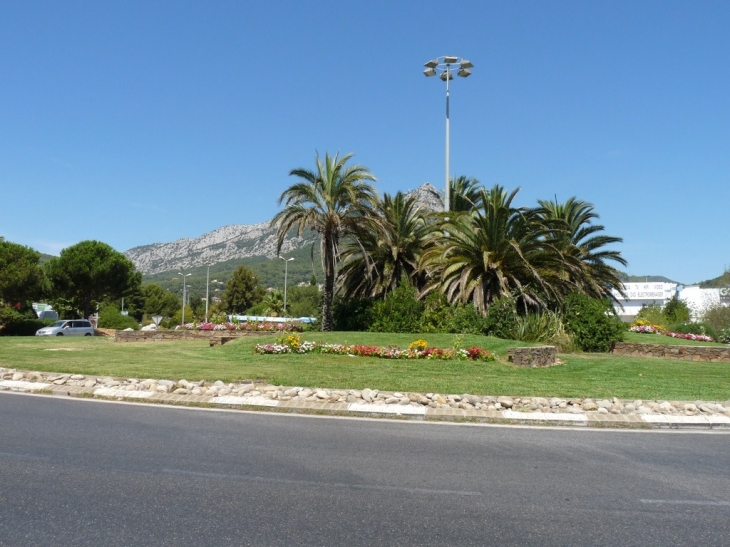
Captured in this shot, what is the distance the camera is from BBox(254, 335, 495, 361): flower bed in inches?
725

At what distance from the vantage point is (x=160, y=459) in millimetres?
7086

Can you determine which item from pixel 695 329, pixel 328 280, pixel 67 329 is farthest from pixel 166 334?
pixel 695 329

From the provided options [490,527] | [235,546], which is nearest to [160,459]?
[235,546]

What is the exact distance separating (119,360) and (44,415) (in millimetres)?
8173

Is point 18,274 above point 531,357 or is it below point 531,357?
above

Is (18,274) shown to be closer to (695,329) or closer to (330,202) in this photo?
(330,202)

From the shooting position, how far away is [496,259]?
26328 millimetres

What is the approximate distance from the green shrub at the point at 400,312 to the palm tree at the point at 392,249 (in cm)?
230

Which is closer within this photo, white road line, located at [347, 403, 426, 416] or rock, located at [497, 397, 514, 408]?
white road line, located at [347, 403, 426, 416]

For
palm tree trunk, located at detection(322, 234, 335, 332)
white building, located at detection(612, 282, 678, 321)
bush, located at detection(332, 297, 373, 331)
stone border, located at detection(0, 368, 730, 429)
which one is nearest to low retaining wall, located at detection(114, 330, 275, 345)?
palm tree trunk, located at detection(322, 234, 335, 332)

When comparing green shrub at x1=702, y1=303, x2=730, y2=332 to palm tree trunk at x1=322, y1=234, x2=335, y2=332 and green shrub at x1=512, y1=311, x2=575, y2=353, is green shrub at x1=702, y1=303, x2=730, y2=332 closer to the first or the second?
green shrub at x1=512, y1=311, x2=575, y2=353

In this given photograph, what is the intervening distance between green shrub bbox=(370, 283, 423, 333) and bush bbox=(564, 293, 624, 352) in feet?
19.6

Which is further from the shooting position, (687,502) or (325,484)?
(325,484)

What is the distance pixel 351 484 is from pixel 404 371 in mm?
9609
